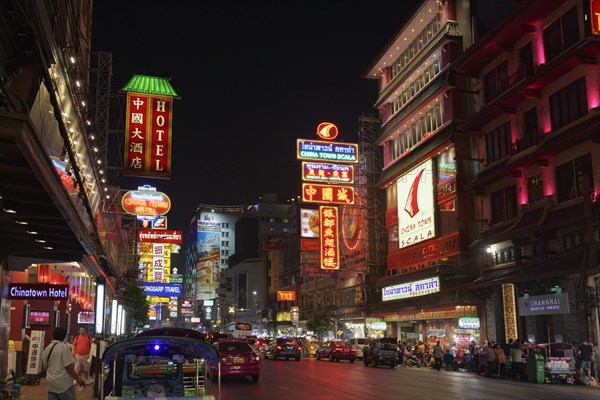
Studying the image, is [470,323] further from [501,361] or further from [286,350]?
[286,350]

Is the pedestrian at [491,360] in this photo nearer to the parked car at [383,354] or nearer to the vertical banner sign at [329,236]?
the parked car at [383,354]

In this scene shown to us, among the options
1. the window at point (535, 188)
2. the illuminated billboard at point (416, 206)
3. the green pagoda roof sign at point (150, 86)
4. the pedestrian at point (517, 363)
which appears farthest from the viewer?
the illuminated billboard at point (416, 206)

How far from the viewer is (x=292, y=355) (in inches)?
1693

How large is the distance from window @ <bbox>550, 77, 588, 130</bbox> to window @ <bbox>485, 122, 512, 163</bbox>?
4.67m

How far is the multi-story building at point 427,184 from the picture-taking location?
40000 mm

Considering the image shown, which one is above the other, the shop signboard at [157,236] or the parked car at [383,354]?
the shop signboard at [157,236]

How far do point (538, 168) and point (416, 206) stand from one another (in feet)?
47.5

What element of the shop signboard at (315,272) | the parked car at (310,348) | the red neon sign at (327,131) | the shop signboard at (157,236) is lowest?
the parked car at (310,348)

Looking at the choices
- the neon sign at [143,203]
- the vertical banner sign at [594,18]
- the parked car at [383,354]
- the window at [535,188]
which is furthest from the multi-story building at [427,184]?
the neon sign at [143,203]

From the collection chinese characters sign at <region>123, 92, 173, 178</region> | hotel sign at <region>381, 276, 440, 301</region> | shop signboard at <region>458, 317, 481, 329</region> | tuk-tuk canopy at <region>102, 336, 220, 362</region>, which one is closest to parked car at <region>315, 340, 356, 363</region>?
hotel sign at <region>381, 276, 440, 301</region>

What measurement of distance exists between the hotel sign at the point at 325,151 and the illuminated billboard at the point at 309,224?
13796mm

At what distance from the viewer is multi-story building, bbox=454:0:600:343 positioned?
27.8m

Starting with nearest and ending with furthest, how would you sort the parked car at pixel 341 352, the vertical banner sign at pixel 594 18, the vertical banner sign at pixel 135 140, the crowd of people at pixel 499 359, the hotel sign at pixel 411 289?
1. the crowd of people at pixel 499 359
2. the vertical banner sign at pixel 594 18
3. the vertical banner sign at pixel 135 140
4. the hotel sign at pixel 411 289
5. the parked car at pixel 341 352

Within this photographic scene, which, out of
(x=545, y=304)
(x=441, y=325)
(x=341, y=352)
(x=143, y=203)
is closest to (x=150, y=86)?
(x=143, y=203)
